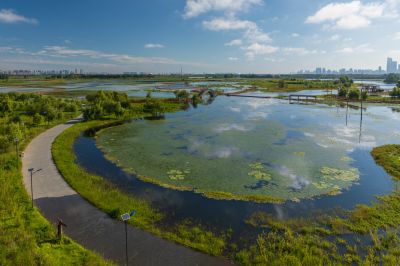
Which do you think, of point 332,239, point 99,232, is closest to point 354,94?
point 332,239

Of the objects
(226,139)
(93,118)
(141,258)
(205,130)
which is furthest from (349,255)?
(93,118)

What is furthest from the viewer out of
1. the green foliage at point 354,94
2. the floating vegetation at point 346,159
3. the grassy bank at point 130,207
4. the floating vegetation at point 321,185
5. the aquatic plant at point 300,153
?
the green foliage at point 354,94

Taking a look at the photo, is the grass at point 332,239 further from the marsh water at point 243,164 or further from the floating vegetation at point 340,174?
the floating vegetation at point 340,174

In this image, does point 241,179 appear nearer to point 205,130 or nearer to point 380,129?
point 205,130

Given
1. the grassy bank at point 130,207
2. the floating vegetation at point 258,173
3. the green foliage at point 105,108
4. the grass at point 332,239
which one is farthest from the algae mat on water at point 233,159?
the green foliage at point 105,108

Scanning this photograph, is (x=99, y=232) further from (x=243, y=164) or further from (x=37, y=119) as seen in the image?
(x=37, y=119)

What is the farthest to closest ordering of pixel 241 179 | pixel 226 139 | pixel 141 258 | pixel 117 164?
1. pixel 226 139
2. pixel 117 164
3. pixel 241 179
4. pixel 141 258

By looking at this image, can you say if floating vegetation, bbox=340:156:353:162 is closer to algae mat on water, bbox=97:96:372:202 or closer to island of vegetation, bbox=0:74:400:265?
algae mat on water, bbox=97:96:372:202
